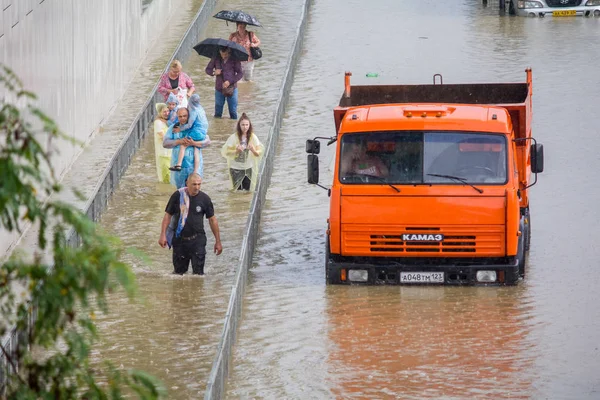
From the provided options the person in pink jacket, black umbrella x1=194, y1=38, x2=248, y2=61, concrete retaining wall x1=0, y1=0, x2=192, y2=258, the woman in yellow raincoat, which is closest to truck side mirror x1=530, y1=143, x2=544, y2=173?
concrete retaining wall x1=0, y1=0, x2=192, y2=258

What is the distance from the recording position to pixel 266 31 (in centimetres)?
3525

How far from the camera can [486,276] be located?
16.1m

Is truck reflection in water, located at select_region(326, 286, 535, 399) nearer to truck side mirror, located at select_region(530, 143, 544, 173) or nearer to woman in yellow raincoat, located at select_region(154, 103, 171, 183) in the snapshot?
truck side mirror, located at select_region(530, 143, 544, 173)

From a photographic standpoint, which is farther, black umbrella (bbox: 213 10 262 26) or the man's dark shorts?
black umbrella (bbox: 213 10 262 26)

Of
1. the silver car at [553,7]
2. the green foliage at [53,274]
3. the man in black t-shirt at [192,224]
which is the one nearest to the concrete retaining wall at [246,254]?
the man in black t-shirt at [192,224]

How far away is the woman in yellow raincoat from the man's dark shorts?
4.63 meters

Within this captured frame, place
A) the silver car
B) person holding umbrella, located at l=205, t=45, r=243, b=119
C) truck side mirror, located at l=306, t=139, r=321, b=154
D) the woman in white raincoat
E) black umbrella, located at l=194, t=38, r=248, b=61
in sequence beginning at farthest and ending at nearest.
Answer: the silver car, black umbrella, located at l=194, t=38, r=248, b=61, person holding umbrella, located at l=205, t=45, r=243, b=119, the woman in white raincoat, truck side mirror, located at l=306, t=139, r=321, b=154

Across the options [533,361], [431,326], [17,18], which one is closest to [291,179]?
[17,18]

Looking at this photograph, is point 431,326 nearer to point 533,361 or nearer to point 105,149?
point 533,361

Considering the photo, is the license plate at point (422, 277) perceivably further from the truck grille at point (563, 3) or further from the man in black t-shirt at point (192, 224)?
the truck grille at point (563, 3)

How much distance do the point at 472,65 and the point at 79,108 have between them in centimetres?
1080

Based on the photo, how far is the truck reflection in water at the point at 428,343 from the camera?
1289 centimetres

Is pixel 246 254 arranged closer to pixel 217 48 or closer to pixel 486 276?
pixel 486 276

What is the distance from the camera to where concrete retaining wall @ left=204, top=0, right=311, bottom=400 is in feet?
38.7
